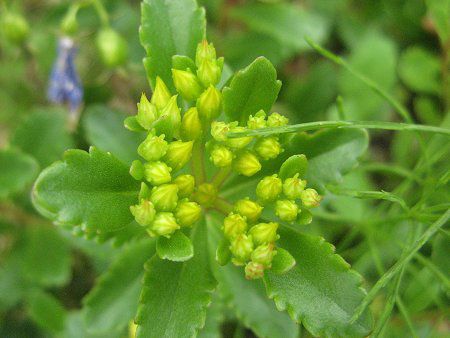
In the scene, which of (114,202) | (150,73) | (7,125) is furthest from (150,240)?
(7,125)

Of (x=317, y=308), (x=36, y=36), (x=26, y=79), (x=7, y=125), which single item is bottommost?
(x=7, y=125)

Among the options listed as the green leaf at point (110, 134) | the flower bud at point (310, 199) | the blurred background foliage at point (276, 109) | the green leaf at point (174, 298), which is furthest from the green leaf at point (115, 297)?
the flower bud at point (310, 199)

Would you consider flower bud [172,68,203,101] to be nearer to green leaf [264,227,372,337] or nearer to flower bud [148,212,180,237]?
flower bud [148,212,180,237]

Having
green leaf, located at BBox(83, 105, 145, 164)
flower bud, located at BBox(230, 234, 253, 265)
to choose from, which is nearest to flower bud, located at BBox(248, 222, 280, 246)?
flower bud, located at BBox(230, 234, 253, 265)

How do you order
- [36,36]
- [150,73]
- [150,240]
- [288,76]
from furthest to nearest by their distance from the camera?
1. [288,76]
2. [36,36]
3. [150,240]
4. [150,73]

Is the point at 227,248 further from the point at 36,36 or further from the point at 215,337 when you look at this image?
the point at 36,36

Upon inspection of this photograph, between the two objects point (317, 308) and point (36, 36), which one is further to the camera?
point (36, 36)

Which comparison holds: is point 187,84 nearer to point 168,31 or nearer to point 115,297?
point 168,31
